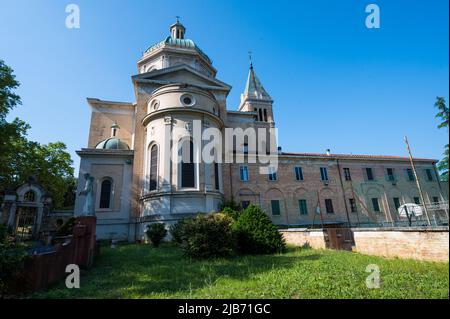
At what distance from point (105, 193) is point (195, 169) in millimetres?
8798

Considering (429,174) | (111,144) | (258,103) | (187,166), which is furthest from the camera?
(258,103)

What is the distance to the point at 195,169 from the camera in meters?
18.5

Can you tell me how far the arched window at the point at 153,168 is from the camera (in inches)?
739

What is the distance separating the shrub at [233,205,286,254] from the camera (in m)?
10.9

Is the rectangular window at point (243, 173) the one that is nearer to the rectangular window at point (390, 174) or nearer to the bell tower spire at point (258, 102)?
the bell tower spire at point (258, 102)

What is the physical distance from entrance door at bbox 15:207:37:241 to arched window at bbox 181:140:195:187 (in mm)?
14743

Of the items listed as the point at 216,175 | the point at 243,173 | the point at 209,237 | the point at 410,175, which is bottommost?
the point at 209,237

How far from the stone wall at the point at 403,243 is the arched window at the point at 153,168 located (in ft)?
42.4

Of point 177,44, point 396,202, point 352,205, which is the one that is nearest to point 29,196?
point 177,44

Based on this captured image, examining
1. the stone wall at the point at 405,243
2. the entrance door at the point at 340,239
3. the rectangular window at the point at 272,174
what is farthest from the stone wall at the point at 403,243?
the rectangular window at the point at 272,174

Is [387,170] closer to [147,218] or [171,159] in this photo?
[171,159]

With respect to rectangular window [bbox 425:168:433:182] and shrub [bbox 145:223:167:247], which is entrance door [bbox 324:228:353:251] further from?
rectangular window [bbox 425:168:433:182]

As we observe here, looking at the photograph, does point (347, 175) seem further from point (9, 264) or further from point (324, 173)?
point (9, 264)

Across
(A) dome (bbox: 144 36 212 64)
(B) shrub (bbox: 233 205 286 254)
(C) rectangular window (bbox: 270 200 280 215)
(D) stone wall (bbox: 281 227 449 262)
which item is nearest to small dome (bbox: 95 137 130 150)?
(A) dome (bbox: 144 36 212 64)
